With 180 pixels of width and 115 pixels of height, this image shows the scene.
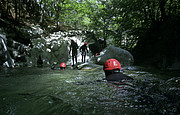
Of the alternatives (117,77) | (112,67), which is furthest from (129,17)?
(117,77)

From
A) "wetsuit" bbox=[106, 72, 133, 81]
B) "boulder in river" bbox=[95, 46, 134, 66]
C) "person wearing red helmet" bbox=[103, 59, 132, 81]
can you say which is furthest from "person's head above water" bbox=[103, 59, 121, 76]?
"boulder in river" bbox=[95, 46, 134, 66]

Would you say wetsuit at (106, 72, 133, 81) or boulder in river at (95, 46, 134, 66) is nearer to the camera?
wetsuit at (106, 72, 133, 81)

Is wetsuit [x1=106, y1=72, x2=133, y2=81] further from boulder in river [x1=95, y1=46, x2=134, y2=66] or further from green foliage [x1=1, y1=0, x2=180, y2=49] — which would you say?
green foliage [x1=1, y1=0, x2=180, y2=49]

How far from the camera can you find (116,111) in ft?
4.50

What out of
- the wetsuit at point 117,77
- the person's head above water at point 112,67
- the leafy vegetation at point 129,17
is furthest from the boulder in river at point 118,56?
the wetsuit at point 117,77

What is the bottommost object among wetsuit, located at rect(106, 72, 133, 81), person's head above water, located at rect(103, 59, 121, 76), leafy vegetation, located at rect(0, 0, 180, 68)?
wetsuit, located at rect(106, 72, 133, 81)

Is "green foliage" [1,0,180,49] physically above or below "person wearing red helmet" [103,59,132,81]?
above

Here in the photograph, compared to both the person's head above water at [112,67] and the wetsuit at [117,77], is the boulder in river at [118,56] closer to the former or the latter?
the person's head above water at [112,67]

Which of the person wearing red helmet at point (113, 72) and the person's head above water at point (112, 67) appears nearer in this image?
the person wearing red helmet at point (113, 72)

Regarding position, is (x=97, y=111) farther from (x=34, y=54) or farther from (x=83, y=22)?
(x=83, y=22)

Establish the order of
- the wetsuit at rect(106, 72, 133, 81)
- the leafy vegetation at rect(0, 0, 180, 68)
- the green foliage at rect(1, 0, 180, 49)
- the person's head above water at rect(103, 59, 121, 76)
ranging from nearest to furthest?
the wetsuit at rect(106, 72, 133, 81) → the person's head above water at rect(103, 59, 121, 76) → the leafy vegetation at rect(0, 0, 180, 68) → the green foliage at rect(1, 0, 180, 49)

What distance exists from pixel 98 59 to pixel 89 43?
25.0 feet

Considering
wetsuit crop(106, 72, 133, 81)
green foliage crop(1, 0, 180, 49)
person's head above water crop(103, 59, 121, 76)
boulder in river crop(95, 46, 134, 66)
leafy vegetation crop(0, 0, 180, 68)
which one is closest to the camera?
wetsuit crop(106, 72, 133, 81)

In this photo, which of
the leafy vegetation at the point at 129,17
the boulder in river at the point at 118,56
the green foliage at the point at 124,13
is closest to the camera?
the leafy vegetation at the point at 129,17
